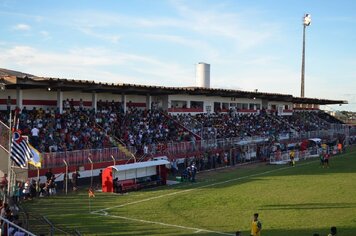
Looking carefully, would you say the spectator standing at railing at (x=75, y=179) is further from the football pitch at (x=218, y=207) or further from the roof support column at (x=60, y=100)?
the roof support column at (x=60, y=100)

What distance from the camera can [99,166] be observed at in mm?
30547

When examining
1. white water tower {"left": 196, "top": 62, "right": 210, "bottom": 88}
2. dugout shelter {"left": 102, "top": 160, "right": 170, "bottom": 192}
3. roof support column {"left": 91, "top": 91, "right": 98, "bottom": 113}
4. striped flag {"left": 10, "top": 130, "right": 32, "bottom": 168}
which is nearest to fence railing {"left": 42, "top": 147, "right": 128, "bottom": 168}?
dugout shelter {"left": 102, "top": 160, "right": 170, "bottom": 192}

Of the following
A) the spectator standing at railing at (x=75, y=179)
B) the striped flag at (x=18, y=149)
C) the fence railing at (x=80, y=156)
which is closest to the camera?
the striped flag at (x=18, y=149)

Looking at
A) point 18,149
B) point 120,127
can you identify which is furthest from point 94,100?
point 18,149

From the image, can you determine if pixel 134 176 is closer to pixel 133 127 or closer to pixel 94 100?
pixel 133 127

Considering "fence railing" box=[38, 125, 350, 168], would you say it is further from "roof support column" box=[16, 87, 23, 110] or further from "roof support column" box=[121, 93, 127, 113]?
"roof support column" box=[16, 87, 23, 110]

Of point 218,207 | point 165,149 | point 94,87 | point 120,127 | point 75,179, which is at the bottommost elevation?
point 218,207

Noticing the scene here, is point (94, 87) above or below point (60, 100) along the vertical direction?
above

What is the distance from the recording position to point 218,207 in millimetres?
22734

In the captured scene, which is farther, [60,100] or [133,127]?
[133,127]

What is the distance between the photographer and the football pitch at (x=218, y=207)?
18625 millimetres

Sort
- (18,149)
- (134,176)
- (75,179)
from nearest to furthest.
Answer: (18,149), (75,179), (134,176)

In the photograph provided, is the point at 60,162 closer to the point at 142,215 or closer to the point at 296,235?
the point at 142,215

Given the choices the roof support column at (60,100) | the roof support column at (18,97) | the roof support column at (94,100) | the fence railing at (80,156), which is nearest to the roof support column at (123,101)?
the roof support column at (94,100)
